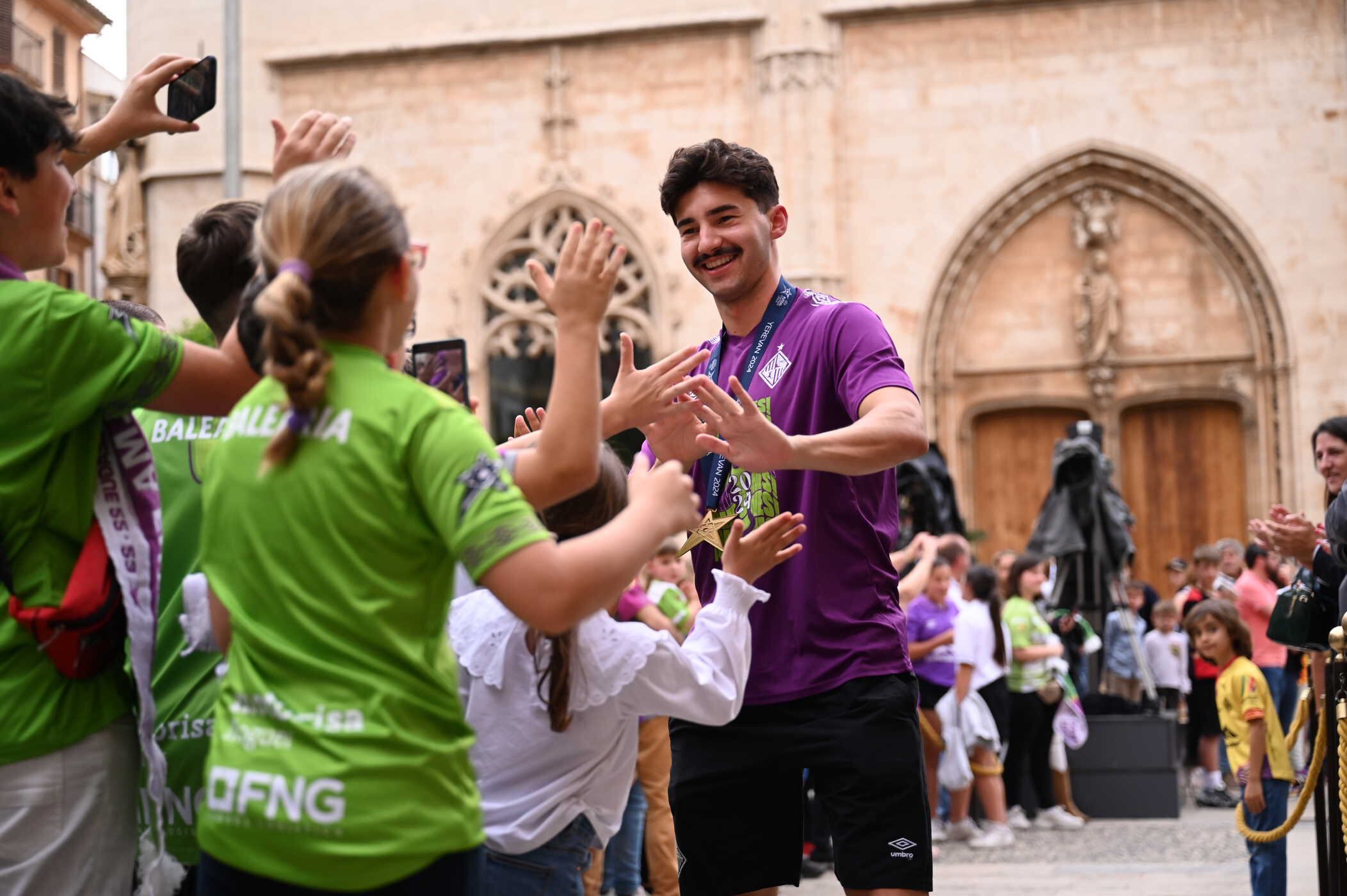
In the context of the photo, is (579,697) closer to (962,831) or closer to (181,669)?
(181,669)

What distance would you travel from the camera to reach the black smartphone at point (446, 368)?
465 cm

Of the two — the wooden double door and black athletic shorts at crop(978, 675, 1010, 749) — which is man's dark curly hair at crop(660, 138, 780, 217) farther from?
the wooden double door

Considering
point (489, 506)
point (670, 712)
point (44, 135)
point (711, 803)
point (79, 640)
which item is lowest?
point (711, 803)

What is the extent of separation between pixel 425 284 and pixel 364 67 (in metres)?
3.09

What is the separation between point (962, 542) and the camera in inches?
439

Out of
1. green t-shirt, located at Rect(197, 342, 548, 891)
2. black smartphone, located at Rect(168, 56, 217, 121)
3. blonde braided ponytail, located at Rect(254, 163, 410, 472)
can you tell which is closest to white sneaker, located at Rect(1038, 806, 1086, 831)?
black smartphone, located at Rect(168, 56, 217, 121)

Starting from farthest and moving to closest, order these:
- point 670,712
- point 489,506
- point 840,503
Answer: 1. point 840,503
2. point 670,712
3. point 489,506

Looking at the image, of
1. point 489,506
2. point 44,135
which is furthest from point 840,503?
point 44,135

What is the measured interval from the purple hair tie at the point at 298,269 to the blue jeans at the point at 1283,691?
34.2ft

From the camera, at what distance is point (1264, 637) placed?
11406mm

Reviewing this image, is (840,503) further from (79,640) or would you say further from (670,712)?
(79,640)

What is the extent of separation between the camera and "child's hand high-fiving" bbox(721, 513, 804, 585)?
3.15 m

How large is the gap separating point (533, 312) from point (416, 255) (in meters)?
18.1

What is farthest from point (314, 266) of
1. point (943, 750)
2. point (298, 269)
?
point (943, 750)
